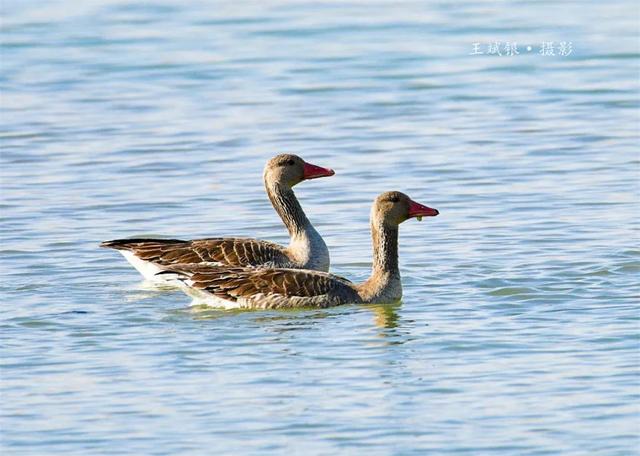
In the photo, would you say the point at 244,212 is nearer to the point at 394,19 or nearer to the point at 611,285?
the point at 611,285

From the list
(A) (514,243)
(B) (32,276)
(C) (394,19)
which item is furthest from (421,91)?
(B) (32,276)

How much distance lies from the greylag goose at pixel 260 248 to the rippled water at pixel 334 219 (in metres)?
0.39

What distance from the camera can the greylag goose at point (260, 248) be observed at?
1756cm

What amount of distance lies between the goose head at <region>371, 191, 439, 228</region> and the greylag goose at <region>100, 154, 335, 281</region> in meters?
1.37

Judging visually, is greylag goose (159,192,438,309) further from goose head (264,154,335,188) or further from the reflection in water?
goose head (264,154,335,188)

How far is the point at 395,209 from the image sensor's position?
55.3 feet

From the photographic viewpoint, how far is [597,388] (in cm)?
1297

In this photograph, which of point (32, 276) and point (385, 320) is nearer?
point (385, 320)

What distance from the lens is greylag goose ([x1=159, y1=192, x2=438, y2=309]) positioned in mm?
16281

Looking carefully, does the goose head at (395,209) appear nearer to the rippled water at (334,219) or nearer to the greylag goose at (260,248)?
the rippled water at (334,219)

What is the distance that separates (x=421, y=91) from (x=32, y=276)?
43.1ft

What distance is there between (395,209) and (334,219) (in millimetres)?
4040

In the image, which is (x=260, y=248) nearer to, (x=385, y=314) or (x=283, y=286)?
(x=283, y=286)

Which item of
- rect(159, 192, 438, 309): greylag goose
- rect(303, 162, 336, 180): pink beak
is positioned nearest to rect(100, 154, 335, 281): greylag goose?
rect(303, 162, 336, 180): pink beak
